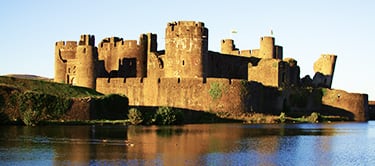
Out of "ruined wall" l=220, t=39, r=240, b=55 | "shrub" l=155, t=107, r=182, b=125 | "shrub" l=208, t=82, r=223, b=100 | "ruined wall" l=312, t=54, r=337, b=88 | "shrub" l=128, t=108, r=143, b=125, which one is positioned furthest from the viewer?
"ruined wall" l=220, t=39, r=240, b=55

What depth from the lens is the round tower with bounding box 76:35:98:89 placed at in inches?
2111

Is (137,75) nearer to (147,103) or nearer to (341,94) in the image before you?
(147,103)

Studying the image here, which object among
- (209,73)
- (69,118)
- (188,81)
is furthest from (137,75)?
(69,118)

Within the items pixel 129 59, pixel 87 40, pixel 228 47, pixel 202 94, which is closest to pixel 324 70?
pixel 228 47

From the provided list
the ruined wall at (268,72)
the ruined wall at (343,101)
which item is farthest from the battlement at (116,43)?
the ruined wall at (343,101)

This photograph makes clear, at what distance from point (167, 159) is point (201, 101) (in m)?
26.0

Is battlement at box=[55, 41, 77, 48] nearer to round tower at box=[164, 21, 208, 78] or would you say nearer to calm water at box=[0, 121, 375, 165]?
round tower at box=[164, 21, 208, 78]

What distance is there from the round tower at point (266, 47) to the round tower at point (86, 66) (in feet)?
58.9

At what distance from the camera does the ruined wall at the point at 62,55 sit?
6069cm

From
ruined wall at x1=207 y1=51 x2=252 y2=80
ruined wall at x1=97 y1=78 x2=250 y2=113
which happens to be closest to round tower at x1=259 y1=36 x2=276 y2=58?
ruined wall at x1=207 y1=51 x2=252 y2=80

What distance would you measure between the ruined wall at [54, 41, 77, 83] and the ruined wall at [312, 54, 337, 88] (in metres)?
21.4

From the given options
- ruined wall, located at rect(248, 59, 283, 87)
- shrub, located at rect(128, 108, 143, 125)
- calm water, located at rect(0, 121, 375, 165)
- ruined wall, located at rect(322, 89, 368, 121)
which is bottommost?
calm water, located at rect(0, 121, 375, 165)

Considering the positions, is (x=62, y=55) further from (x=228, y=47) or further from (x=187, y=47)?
(x=228, y=47)

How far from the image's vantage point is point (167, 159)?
77.9 feet
